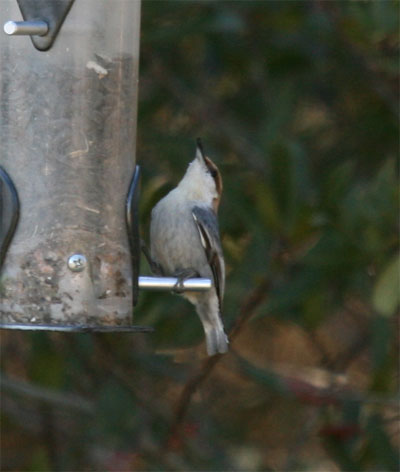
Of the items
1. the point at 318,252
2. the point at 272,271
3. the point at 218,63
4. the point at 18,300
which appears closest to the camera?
the point at 18,300

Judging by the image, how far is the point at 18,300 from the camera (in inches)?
175

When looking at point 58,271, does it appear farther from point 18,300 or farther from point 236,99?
point 236,99

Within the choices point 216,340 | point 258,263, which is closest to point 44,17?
point 216,340

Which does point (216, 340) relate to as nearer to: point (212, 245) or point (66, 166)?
point (212, 245)

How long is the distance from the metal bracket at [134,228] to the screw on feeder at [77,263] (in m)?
0.22

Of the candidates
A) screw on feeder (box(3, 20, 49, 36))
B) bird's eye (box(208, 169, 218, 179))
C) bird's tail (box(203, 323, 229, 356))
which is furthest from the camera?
bird's eye (box(208, 169, 218, 179))

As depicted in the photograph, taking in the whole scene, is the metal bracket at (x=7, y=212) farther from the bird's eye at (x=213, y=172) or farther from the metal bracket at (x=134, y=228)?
the bird's eye at (x=213, y=172)

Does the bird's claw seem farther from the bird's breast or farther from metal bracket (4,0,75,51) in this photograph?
metal bracket (4,0,75,51)

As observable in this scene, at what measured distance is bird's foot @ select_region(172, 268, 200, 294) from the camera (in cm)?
465

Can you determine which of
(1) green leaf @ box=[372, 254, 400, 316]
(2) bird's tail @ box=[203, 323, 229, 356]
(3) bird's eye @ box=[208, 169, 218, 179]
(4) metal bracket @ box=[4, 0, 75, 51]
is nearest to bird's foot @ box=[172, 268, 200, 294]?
(2) bird's tail @ box=[203, 323, 229, 356]

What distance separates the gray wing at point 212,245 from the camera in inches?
203

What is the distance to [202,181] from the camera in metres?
5.45

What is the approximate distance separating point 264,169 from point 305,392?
1154 millimetres

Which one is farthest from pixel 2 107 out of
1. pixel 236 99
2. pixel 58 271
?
pixel 236 99
